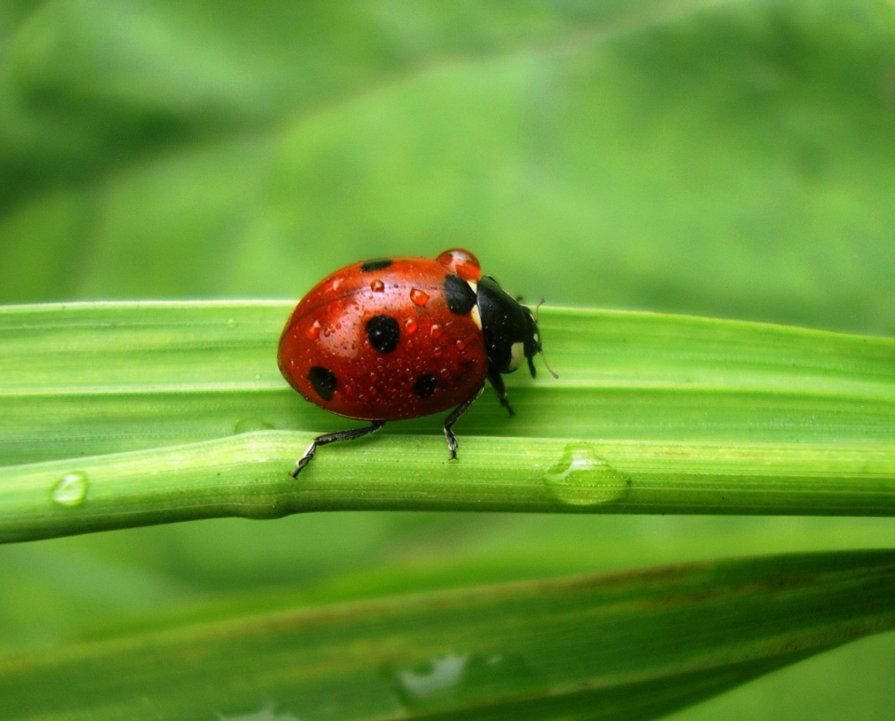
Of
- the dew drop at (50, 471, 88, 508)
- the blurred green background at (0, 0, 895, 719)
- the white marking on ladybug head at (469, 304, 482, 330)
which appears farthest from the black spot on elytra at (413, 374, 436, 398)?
the blurred green background at (0, 0, 895, 719)

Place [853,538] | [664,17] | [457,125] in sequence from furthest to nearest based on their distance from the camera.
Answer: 1. [457,125]
2. [664,17]
3. [853,538]

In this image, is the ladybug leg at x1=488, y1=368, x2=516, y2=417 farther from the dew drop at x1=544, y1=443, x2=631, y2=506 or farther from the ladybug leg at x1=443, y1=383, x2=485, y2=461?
the dew drop at x1=544, y1=443, x2=631, y2=506

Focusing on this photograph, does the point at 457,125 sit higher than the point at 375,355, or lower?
higher

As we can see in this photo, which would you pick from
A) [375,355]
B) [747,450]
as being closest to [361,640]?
[375,355]

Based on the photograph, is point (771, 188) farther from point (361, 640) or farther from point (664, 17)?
point (361, 640)

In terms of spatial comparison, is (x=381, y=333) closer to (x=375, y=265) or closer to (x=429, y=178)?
(x=375, y=265)
